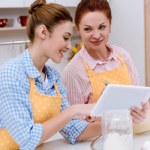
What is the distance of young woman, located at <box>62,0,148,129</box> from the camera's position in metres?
1.76

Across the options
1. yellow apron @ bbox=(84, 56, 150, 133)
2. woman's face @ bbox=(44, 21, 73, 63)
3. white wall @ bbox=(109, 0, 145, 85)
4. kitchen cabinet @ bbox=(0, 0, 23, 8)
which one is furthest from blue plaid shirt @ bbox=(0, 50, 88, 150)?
white wall @ bbox=(109, 0, 145, 85)

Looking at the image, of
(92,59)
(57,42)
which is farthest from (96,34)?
(57,42)

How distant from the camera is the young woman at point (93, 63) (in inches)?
69.3

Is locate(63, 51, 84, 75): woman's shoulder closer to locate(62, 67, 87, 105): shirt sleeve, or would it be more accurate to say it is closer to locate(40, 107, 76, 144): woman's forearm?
locate(62, 67, 87, 105): shirt sleeve

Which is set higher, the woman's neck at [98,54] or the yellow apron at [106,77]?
the woman's neck at [98,54]

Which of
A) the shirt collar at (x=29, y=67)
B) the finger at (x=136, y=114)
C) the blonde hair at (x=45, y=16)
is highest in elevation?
the blonde hair at (x=45, y=16)

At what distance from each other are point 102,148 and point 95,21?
805 millimetres

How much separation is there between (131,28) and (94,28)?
5.72 feet

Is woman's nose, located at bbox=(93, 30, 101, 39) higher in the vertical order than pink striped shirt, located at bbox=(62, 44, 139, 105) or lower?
higher

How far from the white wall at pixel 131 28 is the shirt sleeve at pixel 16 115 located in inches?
90.6

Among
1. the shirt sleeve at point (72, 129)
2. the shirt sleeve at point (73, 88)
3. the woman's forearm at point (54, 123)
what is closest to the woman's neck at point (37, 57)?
the shirt sleeve at point (72, 129)

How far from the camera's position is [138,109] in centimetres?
141

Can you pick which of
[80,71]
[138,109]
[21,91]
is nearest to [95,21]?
[80,71]

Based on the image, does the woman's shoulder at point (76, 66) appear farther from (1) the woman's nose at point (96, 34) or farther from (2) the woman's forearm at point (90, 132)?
(2) the woman's forearm at point (90, 132)
